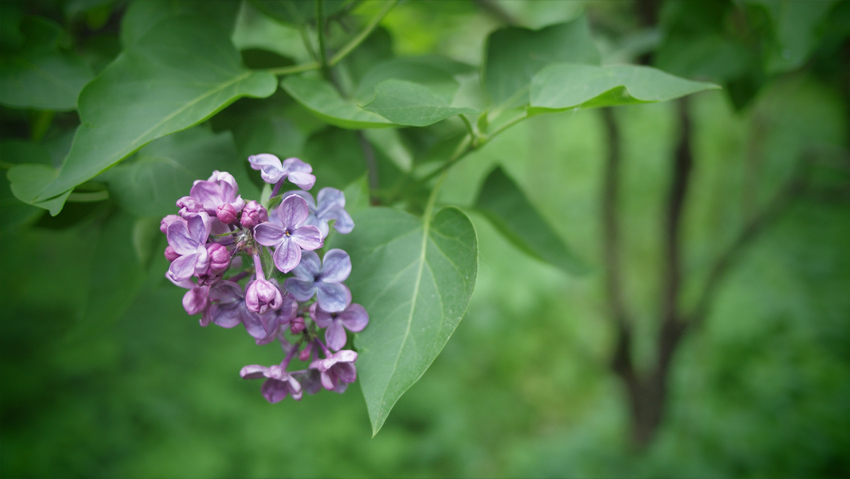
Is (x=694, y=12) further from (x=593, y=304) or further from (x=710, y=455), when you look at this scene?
(x=593, y=304)

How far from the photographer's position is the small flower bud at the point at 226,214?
40cm

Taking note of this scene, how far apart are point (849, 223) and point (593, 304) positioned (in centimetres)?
214

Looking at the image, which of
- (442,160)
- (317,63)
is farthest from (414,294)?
(317,63)

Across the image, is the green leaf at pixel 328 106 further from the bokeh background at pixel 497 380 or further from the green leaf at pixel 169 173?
the bokeh background at pixel 497 380

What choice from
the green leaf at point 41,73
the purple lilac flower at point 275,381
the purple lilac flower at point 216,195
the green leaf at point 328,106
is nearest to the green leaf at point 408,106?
the green leaf at point 328,106

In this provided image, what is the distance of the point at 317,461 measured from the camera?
250 centimetres

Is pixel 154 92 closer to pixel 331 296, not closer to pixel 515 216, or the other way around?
pixel 331 296

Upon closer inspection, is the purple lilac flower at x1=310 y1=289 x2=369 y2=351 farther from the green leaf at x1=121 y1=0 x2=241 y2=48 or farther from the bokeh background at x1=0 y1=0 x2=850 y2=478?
the bokeh background at x1=0 y1=0 x2=850 y2=478

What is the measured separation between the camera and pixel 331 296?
417mm

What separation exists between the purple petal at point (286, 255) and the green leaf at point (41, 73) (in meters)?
0.34

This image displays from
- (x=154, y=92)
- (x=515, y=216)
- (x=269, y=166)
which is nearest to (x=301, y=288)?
(x=269, y=166)

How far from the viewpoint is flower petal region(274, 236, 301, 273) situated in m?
0.40

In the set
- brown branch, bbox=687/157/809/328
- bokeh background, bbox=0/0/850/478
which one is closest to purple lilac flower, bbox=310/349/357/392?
bokeh background, bbox=0/0/850/478

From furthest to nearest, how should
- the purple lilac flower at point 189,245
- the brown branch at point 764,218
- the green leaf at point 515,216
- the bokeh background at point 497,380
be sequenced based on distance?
1. the bokeh background at point 497,380
2. the brown branch at point 764,218
3. the green leaf at point 515,216
4. the purple lilac flower at point 189,245
